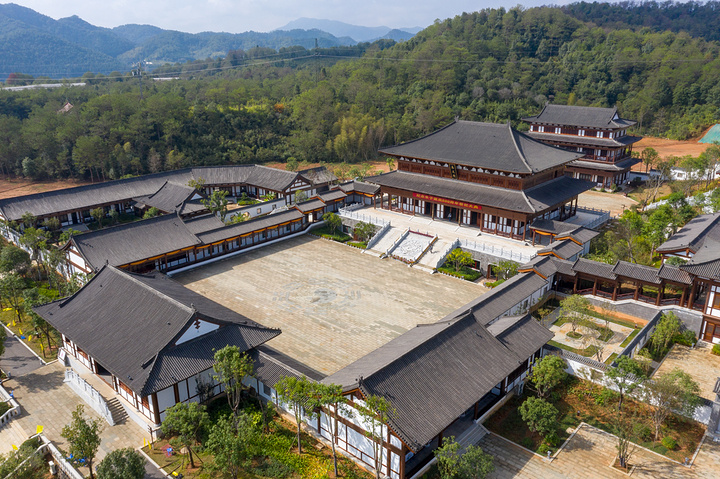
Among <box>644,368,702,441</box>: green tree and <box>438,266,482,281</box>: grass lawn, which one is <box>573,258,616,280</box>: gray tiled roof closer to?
<box>438,266,482,281</box>: grass lawn

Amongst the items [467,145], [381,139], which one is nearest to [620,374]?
[467,145]

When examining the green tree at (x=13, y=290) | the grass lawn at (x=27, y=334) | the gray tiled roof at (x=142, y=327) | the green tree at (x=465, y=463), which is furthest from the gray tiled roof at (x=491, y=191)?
the grass lawn at (x=27, y=334)

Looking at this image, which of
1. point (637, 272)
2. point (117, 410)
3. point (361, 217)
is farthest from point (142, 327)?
point (637, 272)

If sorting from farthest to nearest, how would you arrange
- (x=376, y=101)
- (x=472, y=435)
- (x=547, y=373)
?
(x=376, y=101), (x=547, y=373), (x=472, y=435)

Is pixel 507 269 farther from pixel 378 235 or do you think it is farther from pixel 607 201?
pixel 607 201

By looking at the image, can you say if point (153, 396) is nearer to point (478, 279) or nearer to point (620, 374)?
point (620, 374)
